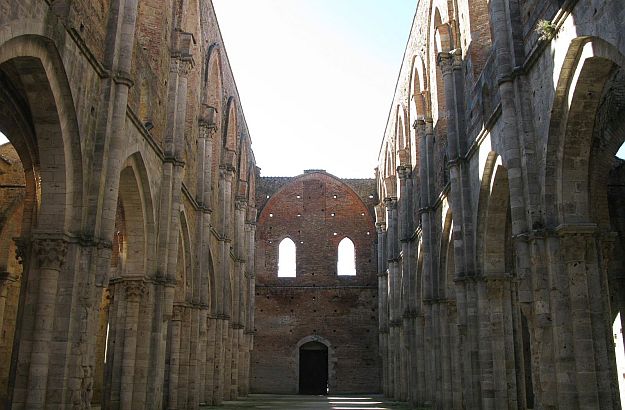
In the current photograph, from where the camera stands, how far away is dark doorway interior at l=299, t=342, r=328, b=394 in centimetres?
4134

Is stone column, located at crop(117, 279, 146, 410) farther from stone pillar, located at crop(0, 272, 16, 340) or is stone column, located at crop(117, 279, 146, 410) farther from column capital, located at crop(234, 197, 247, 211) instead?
column capital, located at crop(234, 197, 247, 211)

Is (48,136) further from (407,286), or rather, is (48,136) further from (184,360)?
(407,286)

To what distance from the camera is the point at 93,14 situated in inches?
523

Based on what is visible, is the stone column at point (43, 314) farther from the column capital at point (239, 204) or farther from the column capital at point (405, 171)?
the column capital at point (239, 204)

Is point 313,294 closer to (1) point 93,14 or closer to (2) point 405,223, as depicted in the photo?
(2) point 405,223

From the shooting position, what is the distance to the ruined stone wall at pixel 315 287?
1603 inches

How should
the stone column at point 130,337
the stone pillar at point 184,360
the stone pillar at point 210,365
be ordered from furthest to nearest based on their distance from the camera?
the stone pillar at point 210,365
the stone pillar at point 184,360
the stone column at point 130,337

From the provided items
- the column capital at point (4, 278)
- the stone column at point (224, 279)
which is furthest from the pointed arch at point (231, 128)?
the column capital at point (4, 278)

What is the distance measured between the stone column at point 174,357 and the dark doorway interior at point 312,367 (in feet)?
66.8

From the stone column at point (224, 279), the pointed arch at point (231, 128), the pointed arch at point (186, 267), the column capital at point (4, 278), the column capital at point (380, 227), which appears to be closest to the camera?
the column capital at point (4, 278)

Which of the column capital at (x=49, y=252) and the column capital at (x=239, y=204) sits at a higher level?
the column capital at (x=239, y=204)

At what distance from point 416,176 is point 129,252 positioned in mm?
13436

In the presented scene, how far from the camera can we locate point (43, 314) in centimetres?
1148

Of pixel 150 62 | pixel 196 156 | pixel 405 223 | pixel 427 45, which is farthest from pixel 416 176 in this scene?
pixel 150 62
